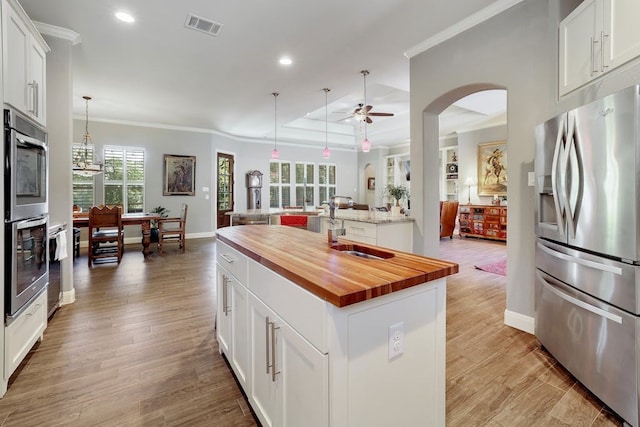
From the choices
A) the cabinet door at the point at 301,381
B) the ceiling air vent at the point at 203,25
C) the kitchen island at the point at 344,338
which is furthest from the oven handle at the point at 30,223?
the ceiling air vent at the point at 203,25

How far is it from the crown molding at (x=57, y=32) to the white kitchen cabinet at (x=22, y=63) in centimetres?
79

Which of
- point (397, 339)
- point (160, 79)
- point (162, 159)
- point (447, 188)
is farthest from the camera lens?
point (447, 188)

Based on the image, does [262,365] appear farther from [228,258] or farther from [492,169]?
[492,169]

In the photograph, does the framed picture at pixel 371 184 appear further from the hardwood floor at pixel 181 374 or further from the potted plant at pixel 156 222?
the hardwood floor at pixel 181 374

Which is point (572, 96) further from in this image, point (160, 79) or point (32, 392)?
point (160, 79)

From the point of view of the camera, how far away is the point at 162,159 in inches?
283

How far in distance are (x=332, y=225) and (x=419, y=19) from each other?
2.41 m

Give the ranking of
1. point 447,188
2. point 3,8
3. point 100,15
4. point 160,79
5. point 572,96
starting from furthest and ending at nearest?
point 447,188 → point 160,79 → point 100,15 → point 572,96 → point 3,8

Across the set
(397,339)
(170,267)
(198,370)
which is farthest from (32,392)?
(170,267)

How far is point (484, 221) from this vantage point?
280 inches

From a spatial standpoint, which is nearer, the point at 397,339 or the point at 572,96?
the point at 397,339

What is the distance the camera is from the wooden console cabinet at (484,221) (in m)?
6.73

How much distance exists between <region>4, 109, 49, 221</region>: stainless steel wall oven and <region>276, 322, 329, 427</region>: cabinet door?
6.05 ft

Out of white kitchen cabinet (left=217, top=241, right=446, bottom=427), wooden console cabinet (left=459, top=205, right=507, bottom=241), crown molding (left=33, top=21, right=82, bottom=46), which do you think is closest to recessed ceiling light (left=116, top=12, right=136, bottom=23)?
crown molding (left=33, top=21, right=82, bottom=46)
